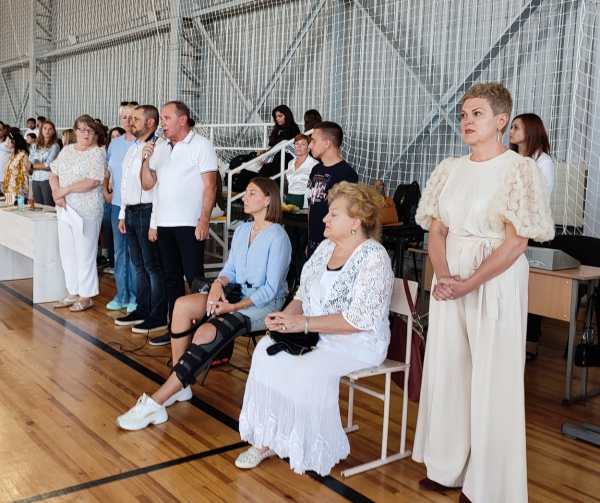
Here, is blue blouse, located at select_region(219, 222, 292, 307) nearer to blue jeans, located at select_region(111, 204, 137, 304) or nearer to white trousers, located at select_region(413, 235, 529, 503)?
white trousers, located at select_region(413, 235, 529, 503)

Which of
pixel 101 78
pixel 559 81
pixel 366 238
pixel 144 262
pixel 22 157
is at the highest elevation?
pixel 101 78

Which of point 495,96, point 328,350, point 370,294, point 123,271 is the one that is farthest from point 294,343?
point 123,271

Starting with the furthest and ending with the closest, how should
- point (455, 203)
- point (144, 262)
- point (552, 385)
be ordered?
point (144, 262)
point (552, 385)
point (455, 203)

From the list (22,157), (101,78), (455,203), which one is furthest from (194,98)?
(455,203)

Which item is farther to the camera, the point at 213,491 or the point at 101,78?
the point at 101,78

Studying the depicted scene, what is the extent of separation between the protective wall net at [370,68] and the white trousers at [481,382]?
341 centimetres

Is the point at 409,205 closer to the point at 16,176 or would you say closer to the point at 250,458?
the point at 250,458

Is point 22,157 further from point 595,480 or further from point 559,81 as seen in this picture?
point 595,480

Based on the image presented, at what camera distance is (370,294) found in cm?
268

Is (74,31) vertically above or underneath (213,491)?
above

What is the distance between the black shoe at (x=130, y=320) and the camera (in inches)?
194

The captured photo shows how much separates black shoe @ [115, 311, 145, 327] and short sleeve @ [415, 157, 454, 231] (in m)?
2.89

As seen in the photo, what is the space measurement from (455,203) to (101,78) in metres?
10.9

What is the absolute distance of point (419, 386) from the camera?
287 centimetres
